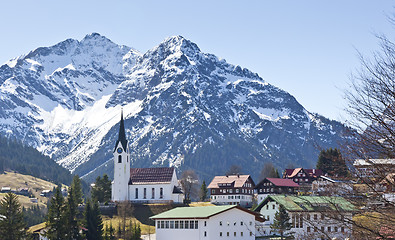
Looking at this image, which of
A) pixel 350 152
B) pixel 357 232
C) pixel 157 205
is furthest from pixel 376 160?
pixel 157 205

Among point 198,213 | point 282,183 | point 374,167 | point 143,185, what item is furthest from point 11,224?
point 282,183

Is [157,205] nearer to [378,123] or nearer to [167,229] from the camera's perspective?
[167,229]

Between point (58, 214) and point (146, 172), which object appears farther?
point (146, 172)

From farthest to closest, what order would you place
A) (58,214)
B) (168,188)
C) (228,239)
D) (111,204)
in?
(168,188) < (111,204) < (228,239) < (58,214)

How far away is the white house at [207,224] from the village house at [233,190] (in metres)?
60.0

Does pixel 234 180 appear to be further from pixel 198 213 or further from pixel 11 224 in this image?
pixel 11 224

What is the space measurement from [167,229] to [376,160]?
85678 millimetres

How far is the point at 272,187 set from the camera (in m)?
159

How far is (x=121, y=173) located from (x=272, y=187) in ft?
119

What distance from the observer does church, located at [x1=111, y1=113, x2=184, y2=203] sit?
149000 mm

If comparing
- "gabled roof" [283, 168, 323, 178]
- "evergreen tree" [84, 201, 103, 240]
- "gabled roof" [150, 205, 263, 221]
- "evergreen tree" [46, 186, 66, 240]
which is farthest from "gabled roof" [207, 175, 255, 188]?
"evergreen tree" [46, 186, 66, 240]

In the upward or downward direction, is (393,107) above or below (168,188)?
below

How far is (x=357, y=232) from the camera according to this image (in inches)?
797

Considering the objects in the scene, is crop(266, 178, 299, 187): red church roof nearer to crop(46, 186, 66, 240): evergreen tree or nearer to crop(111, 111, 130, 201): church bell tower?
crop(111, 111, 130, 201): church bell tower
